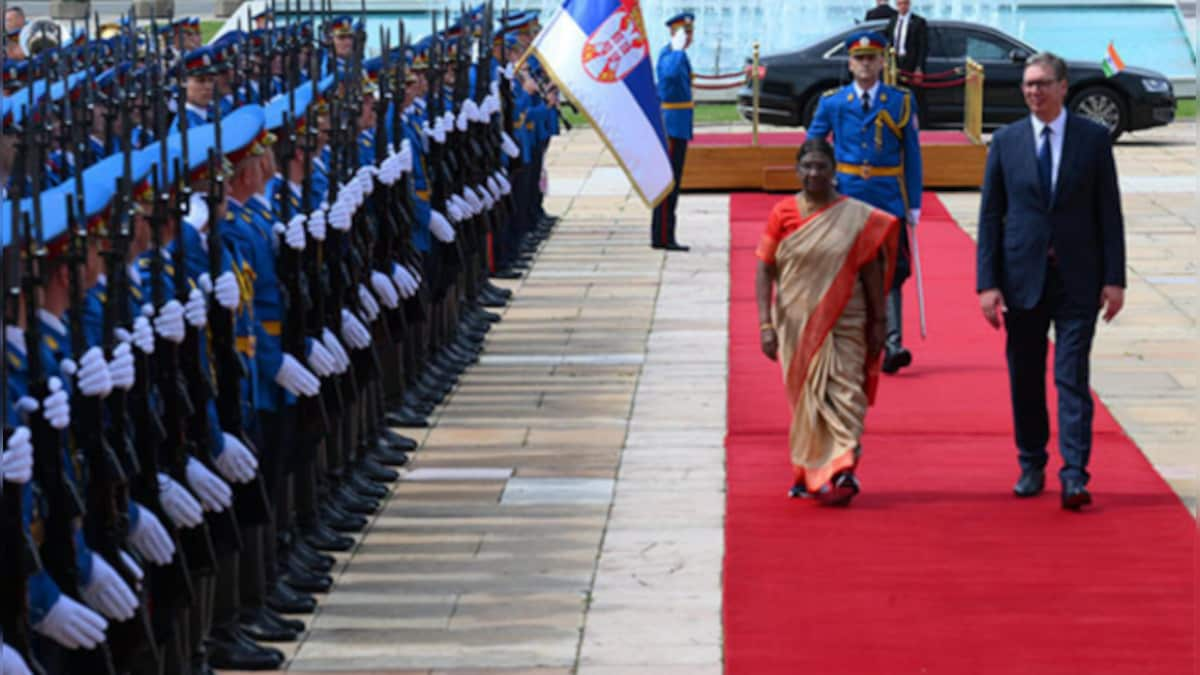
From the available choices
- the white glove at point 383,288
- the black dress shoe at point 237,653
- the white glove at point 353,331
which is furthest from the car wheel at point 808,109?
the black dress shoe at point 237,653

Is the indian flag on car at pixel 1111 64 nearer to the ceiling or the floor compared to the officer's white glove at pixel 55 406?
nearer to the floor

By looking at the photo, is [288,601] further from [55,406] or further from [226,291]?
[55,406]

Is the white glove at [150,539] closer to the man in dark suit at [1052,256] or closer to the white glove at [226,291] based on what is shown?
the white glove at [226,291]

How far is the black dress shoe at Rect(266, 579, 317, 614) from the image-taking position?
8.16 meters

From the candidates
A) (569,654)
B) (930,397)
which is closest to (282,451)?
(569,654)

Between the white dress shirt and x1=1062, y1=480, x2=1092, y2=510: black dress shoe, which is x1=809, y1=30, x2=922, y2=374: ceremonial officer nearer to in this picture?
the white dress shirt

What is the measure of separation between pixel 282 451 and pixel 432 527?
1.31 meters

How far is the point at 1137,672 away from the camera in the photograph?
7305mm

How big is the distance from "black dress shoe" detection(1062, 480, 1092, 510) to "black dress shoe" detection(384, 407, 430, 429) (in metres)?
3.36

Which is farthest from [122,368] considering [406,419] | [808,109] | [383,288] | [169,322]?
[808,109]

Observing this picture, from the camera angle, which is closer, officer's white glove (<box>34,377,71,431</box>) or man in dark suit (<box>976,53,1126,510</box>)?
officer's white glove (<box>34,377,71,431</box>)

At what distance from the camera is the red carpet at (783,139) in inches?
906

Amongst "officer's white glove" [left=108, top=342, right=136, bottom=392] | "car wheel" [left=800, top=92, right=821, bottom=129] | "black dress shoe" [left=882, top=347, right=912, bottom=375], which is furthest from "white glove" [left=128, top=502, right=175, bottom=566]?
"car wheel" [left=800, top=92, right=821, bottom=129]

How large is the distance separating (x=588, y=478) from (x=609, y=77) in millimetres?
4276
